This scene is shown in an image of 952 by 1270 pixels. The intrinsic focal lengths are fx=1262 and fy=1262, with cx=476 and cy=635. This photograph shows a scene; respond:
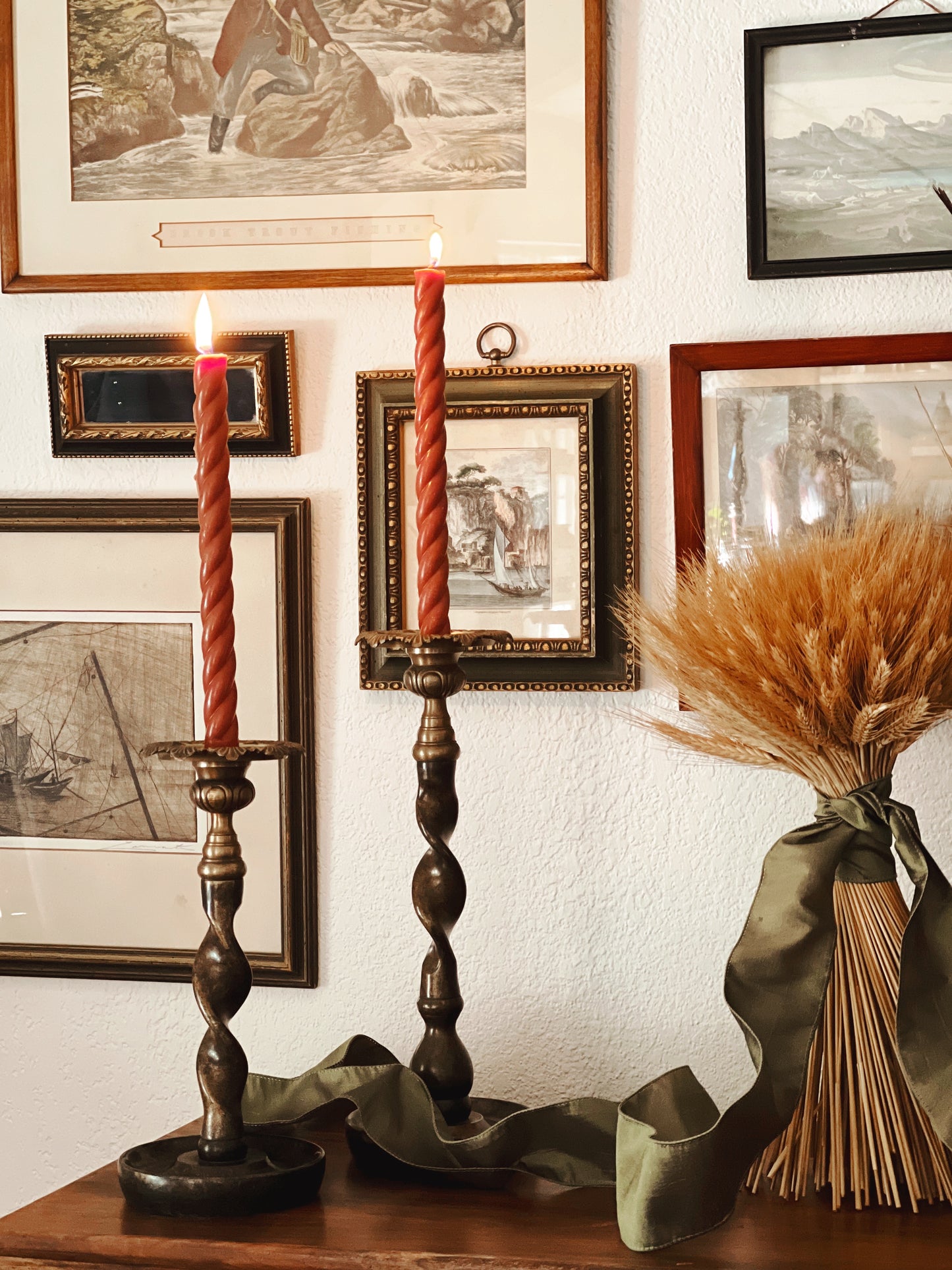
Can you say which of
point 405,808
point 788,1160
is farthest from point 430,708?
point 788,1160

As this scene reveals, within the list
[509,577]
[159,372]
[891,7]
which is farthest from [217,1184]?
[891,7]

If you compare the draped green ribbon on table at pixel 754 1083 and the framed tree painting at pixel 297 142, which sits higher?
the framed tree painting at pixel 297 142

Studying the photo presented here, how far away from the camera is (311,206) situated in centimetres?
85

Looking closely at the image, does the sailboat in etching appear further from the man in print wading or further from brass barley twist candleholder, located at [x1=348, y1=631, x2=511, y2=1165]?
the man in print wading

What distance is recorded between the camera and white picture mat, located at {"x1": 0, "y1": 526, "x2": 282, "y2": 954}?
857 millimetres

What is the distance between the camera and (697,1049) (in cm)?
A: 81

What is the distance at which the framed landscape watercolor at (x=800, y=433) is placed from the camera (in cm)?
78

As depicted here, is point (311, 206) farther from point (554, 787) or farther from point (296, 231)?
point (554, 787)

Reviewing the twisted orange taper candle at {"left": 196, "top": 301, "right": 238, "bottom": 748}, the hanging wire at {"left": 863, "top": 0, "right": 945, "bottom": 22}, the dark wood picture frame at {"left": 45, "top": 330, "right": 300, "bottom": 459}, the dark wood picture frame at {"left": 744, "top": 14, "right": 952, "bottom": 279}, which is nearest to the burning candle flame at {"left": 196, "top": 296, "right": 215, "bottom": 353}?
the twisted orange taper candle at {"left": 196, "top": 301, "right": 238, "bottom": 748}

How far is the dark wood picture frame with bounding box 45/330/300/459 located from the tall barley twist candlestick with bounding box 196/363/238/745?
25 cm

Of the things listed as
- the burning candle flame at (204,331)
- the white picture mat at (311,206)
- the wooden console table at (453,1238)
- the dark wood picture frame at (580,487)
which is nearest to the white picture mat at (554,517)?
the dark wood picture frame at (580,487)

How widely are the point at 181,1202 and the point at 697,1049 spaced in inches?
13.9

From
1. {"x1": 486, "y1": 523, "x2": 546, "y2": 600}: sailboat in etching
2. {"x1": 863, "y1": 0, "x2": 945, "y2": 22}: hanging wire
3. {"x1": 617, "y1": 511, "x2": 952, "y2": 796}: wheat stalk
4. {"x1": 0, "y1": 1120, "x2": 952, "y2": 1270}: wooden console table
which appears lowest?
{"x1": 0, "y1": 1120, "x2": 952, "y2": 1270}: wooden console table

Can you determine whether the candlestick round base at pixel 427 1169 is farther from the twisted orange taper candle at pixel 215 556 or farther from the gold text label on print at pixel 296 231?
the gold text label on print at pixel 296 231
